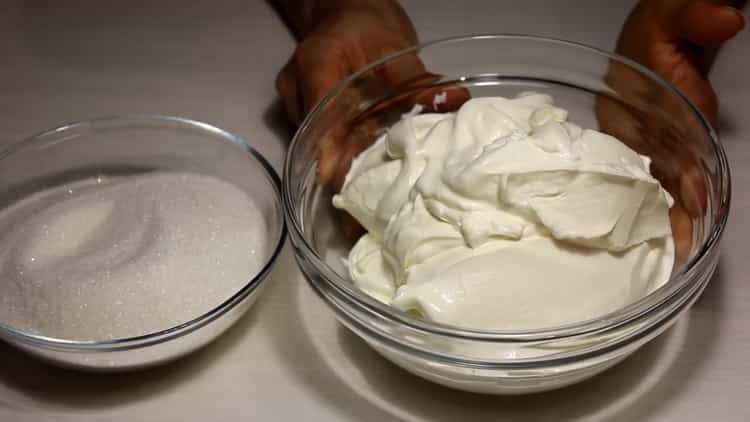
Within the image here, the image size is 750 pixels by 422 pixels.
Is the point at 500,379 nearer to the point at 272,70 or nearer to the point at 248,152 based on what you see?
the point at 248,152

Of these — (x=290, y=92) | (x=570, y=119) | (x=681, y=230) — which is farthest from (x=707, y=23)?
(x=290, y=92)

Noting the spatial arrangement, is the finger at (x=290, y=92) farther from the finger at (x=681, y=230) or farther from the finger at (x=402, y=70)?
the finger at (x=681, y=230)

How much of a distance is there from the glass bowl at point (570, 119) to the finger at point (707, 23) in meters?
0.11

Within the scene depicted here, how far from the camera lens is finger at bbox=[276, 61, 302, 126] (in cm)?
107

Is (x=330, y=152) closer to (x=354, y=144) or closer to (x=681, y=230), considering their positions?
(x=354, y=144)

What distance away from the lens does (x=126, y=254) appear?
2.82 ft

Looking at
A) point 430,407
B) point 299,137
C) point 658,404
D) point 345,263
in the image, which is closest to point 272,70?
point 299,137

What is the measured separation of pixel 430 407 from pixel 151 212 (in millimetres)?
419

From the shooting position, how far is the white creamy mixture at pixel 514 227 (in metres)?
0.67

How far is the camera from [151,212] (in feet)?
3.00

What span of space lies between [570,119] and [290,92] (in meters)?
0.39

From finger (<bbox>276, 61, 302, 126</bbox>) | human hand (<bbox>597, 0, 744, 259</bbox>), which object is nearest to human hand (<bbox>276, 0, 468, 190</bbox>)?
finger (<bbox>276, 61, 302, 126</bbox>)

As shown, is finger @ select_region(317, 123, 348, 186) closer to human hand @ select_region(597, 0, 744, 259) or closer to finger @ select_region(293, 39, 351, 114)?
finger @ select_region(293, 39, 351, 114)

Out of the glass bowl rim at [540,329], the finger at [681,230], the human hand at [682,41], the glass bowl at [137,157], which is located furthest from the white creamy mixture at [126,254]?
the human hand at [682,41]
